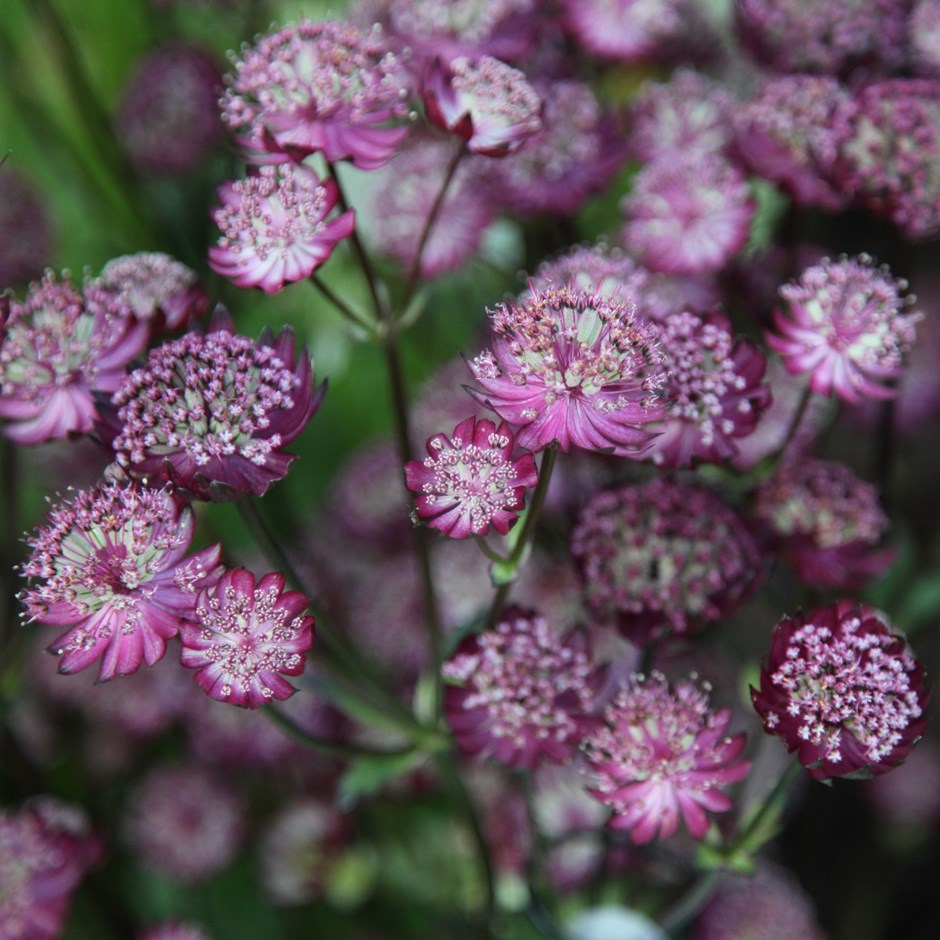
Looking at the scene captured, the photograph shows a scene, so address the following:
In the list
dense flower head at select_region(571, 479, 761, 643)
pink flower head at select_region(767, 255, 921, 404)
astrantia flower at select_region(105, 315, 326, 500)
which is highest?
astrantia flower at select_region(105, 315, 326, 500)

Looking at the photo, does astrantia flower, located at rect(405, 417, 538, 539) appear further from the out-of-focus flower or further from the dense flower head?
the out-of-focus flower

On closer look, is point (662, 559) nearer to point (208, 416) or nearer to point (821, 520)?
point (821, 520)

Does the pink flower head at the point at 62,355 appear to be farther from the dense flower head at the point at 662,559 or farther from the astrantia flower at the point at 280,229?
the dense flower head at the point at 662,559

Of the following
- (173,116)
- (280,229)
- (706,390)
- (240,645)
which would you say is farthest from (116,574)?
(173,116)

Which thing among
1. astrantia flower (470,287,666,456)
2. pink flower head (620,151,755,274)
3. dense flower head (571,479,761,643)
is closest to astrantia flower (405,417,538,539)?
astrantia flower (470,287,666,456)

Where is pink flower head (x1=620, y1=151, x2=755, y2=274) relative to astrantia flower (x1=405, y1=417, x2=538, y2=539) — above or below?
below

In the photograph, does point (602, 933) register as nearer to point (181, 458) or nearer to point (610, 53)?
Result: point (181, 458)

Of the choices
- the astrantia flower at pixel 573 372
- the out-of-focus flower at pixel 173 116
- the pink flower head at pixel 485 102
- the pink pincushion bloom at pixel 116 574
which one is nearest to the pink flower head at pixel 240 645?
the pink pincushion bloom at pixel 116 574
